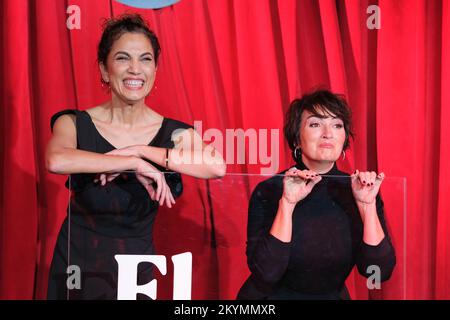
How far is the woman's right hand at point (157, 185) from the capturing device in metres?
2.01

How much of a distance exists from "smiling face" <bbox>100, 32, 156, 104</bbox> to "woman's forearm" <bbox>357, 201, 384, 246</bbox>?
949 mm

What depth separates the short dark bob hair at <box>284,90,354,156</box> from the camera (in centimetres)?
241

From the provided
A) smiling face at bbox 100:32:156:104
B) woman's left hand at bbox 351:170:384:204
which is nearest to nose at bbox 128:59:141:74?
smiling face at bbox 100:32:156:104

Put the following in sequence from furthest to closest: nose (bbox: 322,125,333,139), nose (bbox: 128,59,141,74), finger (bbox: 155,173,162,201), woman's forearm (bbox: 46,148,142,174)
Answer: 1. nose (bbox: 128,59,141,74)
2. nose (bbox: 322,125,333,139)
3. woman's forearm (bbox: 46,148,142,174)
4. finger (bbox: 155,173,162,201)

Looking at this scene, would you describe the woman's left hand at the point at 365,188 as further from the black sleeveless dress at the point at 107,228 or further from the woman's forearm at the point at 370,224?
the black sleeveless dress at the point at 107,228

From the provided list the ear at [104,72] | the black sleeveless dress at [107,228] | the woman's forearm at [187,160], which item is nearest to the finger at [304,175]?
the woman's forearm at [187,160]

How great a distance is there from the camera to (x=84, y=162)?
2209 millimetres

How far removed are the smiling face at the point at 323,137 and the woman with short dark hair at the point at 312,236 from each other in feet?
1.04

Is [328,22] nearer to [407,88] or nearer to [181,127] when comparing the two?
[407,88]

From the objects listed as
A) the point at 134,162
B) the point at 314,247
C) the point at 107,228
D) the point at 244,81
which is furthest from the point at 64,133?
the point at 314,247

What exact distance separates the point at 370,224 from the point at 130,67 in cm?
105

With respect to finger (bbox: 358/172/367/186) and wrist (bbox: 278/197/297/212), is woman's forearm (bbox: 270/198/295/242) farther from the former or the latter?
finger (bbox: 358/172/367/186)

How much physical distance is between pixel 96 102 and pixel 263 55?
0.67 meters

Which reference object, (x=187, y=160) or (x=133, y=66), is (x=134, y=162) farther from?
(x=133, y=66)
